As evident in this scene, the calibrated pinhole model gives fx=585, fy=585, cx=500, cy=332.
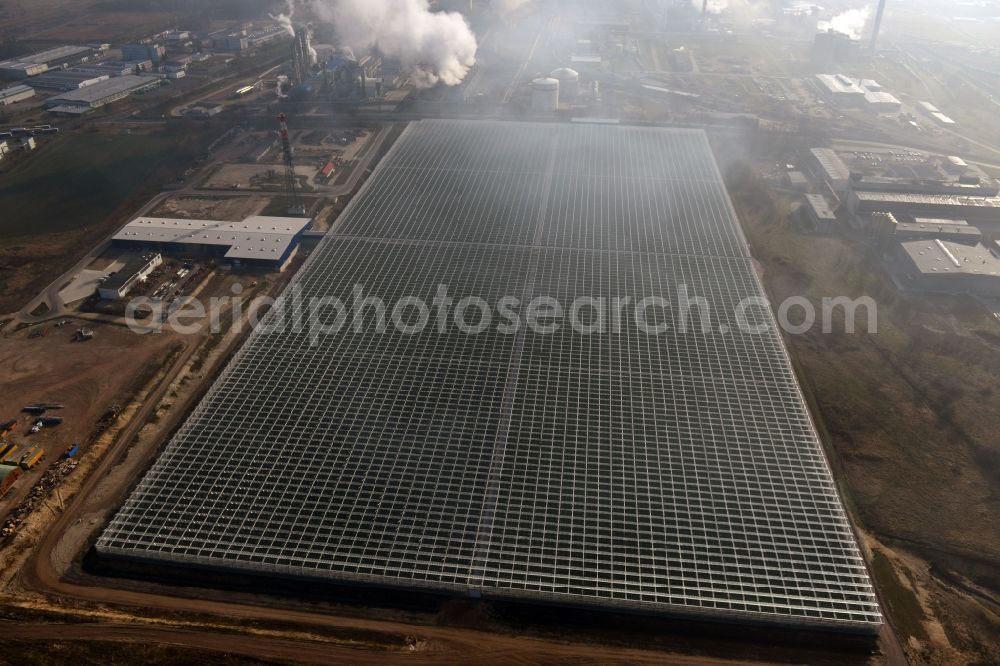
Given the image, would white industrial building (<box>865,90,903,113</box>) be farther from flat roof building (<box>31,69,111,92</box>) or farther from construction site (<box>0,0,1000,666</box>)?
flat roof building (<box>31,69,111,92</box>)

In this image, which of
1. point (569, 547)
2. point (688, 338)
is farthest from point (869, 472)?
point (569, 547)

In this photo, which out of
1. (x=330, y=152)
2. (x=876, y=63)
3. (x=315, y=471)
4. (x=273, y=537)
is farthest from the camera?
(x=876, y=63)

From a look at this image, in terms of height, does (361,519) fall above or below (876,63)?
below

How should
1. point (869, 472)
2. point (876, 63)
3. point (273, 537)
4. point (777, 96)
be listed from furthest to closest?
1. point (876, 63)
2. point (777, 96)
3. point (869, 472)
4. point (273, 537)

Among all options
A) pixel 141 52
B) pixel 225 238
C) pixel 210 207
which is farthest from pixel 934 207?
pixel 141 52

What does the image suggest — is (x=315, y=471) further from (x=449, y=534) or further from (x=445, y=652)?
(x=445, y=652)

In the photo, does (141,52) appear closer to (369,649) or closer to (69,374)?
(69,374)

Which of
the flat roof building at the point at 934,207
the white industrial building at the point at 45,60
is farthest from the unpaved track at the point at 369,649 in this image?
the white industrial building at the point at 45,60

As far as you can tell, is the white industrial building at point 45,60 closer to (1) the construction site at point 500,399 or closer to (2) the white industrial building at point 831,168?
(1) the construction site at point 500,399
